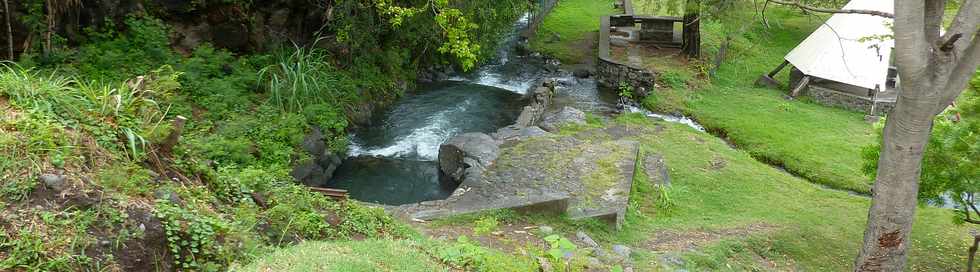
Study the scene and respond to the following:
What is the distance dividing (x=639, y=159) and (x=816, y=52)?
9.65 meters

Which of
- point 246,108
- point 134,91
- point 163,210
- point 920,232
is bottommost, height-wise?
point 920,232

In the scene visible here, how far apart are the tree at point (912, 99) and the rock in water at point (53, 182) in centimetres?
806

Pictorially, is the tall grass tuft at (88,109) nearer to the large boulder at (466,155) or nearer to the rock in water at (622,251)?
Result: the rock in water at (622,251)

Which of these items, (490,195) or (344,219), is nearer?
(344,219)

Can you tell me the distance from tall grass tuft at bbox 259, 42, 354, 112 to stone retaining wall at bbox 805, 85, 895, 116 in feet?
42.2

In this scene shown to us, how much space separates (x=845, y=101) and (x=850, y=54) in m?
1.28

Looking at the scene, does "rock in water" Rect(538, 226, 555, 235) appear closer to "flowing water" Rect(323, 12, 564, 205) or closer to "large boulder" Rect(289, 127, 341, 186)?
"flowing water" Rect(323, 12, 564, 205)

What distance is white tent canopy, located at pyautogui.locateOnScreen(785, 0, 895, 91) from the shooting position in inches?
752

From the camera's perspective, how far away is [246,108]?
13062mm

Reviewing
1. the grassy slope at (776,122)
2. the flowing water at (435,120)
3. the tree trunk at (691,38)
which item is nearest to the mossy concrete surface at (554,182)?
the flowing water at (435,120)

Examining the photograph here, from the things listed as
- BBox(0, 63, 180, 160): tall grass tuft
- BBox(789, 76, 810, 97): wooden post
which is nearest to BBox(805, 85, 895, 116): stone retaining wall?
BBox(789, 76, 810, 97): wooden post

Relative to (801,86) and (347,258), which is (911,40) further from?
(801,86)

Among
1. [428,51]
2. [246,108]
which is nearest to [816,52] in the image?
[428,51]

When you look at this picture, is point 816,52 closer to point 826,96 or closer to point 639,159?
point 826,96
